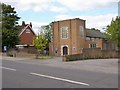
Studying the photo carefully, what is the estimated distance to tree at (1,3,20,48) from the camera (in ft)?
176

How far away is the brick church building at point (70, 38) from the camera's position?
55.8 m

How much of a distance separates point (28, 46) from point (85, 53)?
23.6 meters

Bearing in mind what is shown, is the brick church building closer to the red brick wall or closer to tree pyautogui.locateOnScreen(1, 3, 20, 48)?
tree pyautogui.locateOnScreen(1, 3, 20, 48)

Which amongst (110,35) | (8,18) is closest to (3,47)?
(8,18)

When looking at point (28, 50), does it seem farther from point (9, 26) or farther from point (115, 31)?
point (115, 31)

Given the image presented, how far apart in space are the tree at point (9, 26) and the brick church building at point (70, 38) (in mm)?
8362

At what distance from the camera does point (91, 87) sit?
11.7 meters

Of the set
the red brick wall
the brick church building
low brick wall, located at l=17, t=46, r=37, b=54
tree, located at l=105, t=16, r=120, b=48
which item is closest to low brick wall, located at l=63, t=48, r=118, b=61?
the brick church building

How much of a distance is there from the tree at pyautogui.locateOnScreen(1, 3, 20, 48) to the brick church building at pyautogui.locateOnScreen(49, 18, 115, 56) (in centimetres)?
Result: 836

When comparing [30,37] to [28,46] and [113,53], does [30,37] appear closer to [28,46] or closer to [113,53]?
[28,46]

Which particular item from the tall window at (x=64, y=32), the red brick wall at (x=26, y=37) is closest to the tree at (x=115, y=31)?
the tall window at (x=64, y=32)

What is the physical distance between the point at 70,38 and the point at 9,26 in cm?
1250

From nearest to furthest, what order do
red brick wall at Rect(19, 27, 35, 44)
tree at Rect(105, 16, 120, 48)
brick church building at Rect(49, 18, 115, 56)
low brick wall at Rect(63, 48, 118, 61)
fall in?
tree at Rect(105, 16, 120, 48) < low brick wall at Rect(63, 48, 118, 61) < brick church building at Rect(49, 18, 115, 56) < red brick wall at Rect(19, 27, 35, 44)

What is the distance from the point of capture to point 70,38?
186 feet
